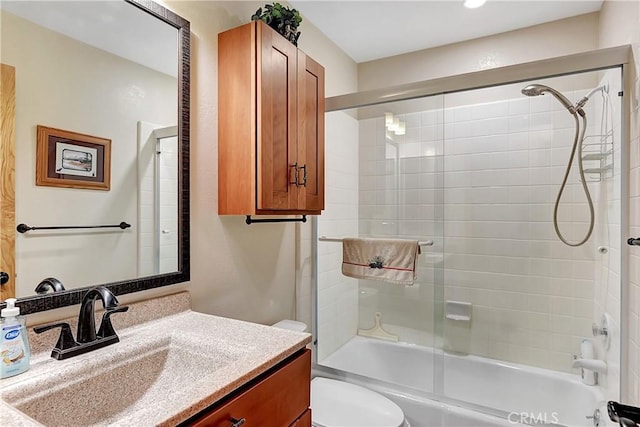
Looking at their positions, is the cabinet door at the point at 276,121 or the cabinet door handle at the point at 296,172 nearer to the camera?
the cabinet door at the point at 276,121

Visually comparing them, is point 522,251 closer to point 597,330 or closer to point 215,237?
point 597,330

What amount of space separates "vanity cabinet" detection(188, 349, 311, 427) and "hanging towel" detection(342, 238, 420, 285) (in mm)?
973

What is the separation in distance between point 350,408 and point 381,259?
30.8 inches

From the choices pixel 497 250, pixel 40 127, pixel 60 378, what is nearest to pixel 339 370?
pixel 497 250

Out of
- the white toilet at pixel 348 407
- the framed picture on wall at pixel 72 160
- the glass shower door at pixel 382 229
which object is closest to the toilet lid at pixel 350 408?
the white toilet at pixel 348 407

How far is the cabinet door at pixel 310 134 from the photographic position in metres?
1.63

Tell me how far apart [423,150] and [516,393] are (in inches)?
62.8

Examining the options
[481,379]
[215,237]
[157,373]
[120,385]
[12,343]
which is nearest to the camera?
[12,343]

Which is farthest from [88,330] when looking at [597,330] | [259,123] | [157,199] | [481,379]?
[597,330]

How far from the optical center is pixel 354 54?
2.74m

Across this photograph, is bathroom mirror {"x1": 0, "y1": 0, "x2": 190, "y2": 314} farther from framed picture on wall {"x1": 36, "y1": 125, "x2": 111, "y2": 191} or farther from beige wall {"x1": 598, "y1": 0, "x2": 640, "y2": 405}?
beige wall {"x1": 598, "y1": 0, "x2": 640, "y2": 405}

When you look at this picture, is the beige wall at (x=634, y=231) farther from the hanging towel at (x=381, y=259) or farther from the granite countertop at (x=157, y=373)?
the granite countertop at (x=157, y=373)

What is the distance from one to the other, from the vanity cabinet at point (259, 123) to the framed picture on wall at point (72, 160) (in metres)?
0.47

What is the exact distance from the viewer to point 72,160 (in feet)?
3.29
